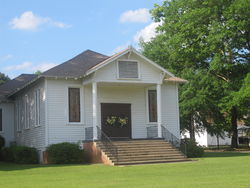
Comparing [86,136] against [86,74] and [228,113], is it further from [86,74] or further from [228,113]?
[228,113]

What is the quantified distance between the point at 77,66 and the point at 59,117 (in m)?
3.39

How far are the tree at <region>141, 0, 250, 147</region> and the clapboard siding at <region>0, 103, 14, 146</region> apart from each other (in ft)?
48.8

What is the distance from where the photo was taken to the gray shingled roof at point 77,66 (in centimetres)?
2581

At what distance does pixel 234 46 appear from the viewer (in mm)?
36562

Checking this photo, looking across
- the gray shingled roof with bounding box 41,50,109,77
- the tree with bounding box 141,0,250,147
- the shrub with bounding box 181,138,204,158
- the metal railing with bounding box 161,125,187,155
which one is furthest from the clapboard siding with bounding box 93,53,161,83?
the tree with bounding box 141,0,250,147

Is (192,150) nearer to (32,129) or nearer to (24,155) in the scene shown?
(24,155)

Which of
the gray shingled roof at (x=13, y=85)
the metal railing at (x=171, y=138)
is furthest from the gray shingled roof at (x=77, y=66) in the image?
the metal railing at (x=171, y=138)

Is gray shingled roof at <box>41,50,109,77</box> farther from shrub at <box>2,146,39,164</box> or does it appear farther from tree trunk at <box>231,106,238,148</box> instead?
tree trunk at <box>231,106,238,148</box>

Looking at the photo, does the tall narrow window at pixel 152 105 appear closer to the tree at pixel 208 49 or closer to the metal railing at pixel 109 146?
the metal railing at pixel 109 146

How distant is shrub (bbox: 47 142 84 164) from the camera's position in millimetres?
23750

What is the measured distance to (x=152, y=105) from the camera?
28.8 meters

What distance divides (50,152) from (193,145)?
28.0 feet

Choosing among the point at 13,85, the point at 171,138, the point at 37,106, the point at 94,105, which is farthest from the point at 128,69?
the point at 13,85

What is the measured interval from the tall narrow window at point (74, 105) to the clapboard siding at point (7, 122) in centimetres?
813
